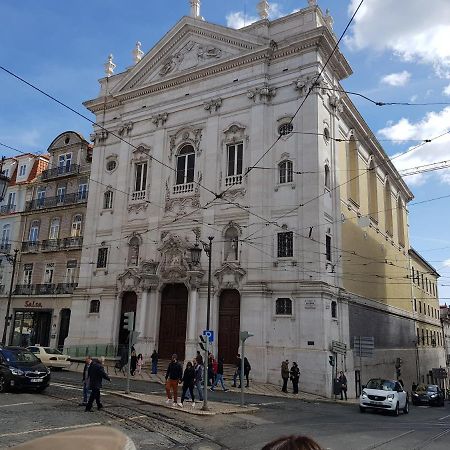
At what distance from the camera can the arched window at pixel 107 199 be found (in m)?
36.4

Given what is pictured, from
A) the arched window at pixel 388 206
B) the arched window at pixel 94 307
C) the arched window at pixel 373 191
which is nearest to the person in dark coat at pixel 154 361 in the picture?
the arched window at pixel 94 307

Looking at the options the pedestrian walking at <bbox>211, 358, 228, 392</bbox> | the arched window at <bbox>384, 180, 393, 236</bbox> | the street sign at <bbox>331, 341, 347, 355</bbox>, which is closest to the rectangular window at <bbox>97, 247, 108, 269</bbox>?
the pedestrian walking at <bbox>211, 358, 228, 392</bbox>

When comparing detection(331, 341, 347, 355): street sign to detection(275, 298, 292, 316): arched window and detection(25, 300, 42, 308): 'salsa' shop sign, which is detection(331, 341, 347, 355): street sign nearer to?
detection(275, 298, 292, 316): arched window

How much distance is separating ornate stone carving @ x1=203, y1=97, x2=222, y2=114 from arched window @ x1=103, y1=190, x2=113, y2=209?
985 cm

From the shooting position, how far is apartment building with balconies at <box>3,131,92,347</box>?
124ft

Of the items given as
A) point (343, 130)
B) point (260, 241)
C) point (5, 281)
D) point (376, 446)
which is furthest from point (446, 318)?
point (376, 446)

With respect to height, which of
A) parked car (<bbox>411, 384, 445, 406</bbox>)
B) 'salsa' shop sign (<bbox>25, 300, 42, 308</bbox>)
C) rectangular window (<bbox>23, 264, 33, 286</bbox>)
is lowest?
parked car (<bbox>411, 384, 445, 406</bbox>)

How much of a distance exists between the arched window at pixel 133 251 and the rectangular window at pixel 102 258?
2.16 m

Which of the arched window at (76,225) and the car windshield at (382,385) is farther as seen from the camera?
the arched window at (76,225)

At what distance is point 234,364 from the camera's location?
27.9 m

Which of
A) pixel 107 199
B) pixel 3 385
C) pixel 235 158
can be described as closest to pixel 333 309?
pixel 235 158

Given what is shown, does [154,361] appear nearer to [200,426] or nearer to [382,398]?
[382,398]

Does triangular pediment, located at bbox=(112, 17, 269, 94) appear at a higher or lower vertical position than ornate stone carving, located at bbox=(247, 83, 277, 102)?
higher

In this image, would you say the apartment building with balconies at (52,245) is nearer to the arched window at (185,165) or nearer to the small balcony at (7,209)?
the small balcony at (7,209)
